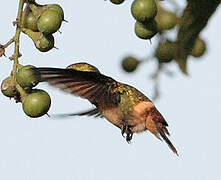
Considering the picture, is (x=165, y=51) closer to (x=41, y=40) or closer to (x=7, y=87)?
(x=41, y=40)

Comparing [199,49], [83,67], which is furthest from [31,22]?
[199,49]

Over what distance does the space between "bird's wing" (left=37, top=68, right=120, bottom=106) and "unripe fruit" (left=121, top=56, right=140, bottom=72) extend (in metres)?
0.74

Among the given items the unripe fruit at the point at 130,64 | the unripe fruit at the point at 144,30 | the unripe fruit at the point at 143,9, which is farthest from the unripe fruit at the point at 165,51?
the unripe fruit at the point at 130,64

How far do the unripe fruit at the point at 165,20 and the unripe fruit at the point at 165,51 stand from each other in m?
0.10

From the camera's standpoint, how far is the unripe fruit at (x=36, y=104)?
2111 millimetres

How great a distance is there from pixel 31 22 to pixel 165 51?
30.7 inches

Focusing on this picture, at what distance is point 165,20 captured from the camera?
8.59 feet

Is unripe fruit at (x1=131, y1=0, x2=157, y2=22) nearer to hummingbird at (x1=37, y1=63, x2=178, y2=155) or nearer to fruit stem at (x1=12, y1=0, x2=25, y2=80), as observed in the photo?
hummingbird at (x1=37, y1=63, x2=178, y2=155)

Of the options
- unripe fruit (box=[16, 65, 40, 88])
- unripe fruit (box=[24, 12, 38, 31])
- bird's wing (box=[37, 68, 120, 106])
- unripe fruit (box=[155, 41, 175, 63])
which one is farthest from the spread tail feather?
unripe fruit (box=[24, 12, 38, 31])

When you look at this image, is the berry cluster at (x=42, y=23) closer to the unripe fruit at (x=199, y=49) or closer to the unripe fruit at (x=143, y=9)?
the unripe fruit at (x=143, y=9)

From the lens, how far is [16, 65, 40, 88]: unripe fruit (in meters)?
2.01

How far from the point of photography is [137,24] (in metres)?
2.35

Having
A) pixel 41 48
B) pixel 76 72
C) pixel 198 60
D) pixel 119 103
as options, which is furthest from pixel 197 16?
pixel 198 60

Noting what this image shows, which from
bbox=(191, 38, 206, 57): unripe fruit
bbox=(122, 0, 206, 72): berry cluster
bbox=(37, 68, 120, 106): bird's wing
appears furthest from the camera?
bbox=(191, 38, 206, 57): unripe fruit
